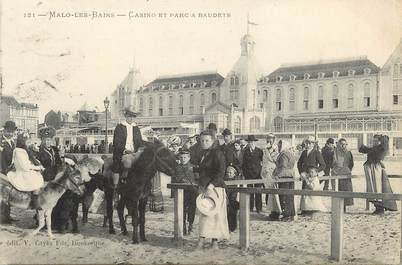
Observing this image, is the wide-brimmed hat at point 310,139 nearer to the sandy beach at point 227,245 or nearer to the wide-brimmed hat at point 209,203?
the sandy beach at point 227,245

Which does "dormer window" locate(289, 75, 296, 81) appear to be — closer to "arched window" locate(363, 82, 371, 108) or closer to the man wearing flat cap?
"arched window" locate(363, 82, 371, 108)

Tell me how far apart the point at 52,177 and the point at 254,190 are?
2.40 metres

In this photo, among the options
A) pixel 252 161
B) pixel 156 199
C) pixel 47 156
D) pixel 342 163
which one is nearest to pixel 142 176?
pixel 156 199

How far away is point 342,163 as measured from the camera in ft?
20.0

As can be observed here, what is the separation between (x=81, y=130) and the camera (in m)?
6.75

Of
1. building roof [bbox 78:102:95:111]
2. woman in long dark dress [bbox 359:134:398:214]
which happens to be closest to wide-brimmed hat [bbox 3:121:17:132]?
building roof [bbox 78:102:95:111]

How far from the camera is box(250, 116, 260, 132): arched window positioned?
604cm

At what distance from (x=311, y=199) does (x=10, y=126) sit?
3835 mm

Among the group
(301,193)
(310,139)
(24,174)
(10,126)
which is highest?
(10,126)

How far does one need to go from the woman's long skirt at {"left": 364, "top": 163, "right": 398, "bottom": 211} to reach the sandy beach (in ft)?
0.29

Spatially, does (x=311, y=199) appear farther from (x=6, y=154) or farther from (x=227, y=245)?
(x=6, y=154)

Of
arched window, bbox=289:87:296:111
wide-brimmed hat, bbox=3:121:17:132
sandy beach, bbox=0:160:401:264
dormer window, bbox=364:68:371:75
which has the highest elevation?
dormer window, bbox=364:68:371:75

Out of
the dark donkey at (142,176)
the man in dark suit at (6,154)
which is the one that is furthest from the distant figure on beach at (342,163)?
the man in dark suit at (6,154)

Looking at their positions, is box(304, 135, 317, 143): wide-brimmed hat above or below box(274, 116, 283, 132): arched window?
below
